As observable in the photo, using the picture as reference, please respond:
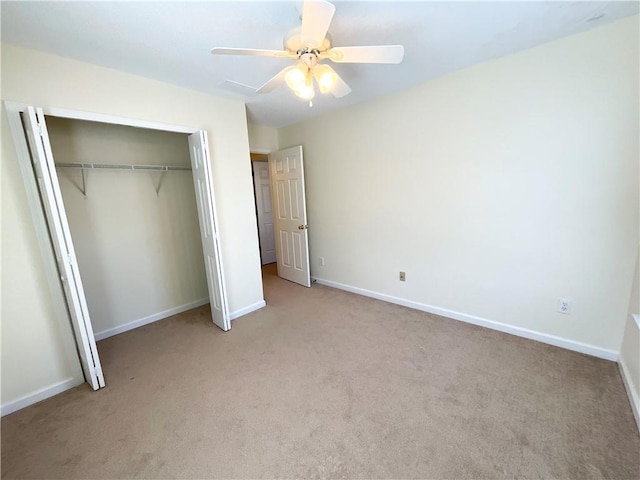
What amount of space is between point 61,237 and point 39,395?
3.90ft

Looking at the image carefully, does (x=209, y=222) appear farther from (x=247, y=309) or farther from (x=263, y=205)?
(x=263, y=205)

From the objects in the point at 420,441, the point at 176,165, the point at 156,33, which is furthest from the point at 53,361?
the point at 420,441

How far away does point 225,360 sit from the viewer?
237 cm

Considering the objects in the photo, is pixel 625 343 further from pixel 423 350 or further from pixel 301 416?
pixel 301 416

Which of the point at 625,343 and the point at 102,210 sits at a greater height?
the point at 102,210

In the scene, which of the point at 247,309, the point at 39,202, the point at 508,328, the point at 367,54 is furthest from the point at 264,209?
the point at 508,328

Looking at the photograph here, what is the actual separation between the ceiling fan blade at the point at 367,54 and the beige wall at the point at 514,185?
135 cm

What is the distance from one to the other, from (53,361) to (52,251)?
84cm

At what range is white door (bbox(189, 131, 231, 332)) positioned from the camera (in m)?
2.56

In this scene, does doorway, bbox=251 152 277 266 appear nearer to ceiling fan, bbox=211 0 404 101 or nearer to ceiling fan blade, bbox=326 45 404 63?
ceiling fan, bbox=211 0 404 101

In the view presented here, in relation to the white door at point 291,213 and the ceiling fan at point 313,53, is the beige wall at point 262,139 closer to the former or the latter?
the white door at point 291,213

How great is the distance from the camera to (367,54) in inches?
59.3

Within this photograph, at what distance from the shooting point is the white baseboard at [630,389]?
1.61 meters

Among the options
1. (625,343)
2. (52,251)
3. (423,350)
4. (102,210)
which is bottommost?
(423,350)
